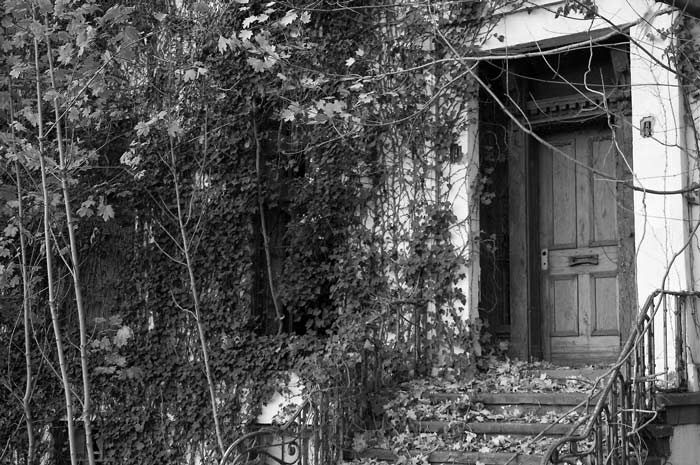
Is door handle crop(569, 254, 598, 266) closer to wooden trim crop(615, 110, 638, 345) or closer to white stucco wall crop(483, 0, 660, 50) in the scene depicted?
wooden trim crop(615, 110, 638, 345)

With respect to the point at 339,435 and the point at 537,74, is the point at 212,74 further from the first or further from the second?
the point at 339,435

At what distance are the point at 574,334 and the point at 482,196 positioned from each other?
1610 millimetres

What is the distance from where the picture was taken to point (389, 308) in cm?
912

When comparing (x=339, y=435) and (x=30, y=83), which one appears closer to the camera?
(x=339, y=435)

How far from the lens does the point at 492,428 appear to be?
750cm

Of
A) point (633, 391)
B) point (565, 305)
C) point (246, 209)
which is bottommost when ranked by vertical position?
point (633, 391)

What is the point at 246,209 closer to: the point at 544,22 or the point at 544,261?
the point at 544,261

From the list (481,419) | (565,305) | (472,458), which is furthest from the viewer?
(565,305)

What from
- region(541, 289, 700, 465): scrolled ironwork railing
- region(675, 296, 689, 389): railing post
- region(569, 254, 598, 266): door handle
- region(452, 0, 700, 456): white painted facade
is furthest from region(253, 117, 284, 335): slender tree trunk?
region(675, 296, 689, 389): railing post

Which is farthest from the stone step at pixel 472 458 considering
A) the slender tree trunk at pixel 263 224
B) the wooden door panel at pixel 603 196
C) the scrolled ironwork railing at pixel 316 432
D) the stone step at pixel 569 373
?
the wooden door panel at pixel 603 196

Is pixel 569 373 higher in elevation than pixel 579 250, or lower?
lower

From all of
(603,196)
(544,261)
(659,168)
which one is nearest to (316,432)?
(544,261)

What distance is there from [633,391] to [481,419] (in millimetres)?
1389

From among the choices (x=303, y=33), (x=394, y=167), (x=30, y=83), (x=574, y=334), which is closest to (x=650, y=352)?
(x=574, y=334)
